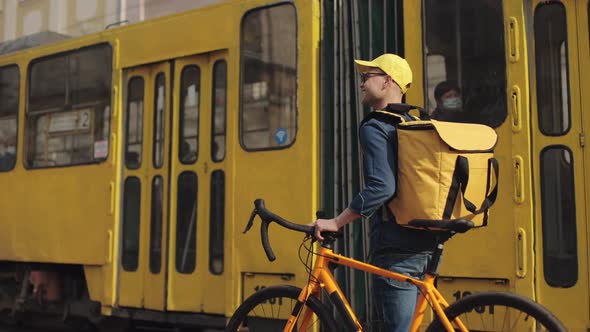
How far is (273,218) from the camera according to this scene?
146 inches

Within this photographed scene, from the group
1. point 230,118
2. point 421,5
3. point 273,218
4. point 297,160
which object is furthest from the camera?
point 230,118

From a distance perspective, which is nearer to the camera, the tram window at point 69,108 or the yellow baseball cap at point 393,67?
the yellow baseball cap at point 393,67

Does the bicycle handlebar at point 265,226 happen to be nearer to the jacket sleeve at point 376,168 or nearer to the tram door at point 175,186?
the jacket sleeve at point 376,168

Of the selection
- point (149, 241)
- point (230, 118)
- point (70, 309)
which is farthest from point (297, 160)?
point (70, 309)

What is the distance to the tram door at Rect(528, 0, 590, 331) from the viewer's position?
4555 millimetres

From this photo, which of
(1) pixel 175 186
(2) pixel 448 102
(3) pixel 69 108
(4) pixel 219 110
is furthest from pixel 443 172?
(3) pixel 69 108

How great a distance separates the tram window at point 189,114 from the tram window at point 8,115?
230 centimetres

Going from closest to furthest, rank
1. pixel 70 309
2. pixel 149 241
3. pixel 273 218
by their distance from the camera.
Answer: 1. pixel 273 218
2. pixel 149 241
3. pixel 70 309

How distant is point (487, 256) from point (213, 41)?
9.14 ft

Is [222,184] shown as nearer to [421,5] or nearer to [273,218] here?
[421,5]

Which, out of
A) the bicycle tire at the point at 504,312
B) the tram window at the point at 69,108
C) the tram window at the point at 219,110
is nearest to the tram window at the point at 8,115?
the tram window at the point at 69,108

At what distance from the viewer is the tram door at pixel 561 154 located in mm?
4555

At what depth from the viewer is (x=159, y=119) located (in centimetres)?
671

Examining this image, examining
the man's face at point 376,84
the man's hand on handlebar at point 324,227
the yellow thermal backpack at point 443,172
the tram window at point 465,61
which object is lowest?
the man's hand on handlebar at point 324,227
